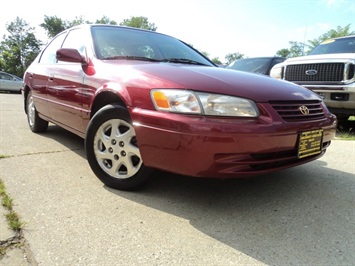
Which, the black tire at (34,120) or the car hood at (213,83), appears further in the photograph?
the black tire at (34,120)

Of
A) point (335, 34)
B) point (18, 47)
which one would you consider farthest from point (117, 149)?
point (18, 47)

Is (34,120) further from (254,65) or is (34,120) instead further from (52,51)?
(254,65)

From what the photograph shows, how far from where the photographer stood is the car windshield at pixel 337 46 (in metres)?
5.95

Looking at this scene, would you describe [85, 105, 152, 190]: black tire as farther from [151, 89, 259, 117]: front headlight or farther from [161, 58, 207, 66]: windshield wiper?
[161, 58, 207, 66]: windshield wiper

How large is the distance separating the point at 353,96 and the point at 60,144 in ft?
14.3

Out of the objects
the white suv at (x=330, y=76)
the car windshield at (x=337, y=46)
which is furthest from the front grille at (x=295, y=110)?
the car windshield at (x=337, y=46)

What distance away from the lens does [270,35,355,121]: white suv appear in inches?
191

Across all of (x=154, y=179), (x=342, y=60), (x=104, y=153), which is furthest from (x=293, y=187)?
(x=342, y=60)

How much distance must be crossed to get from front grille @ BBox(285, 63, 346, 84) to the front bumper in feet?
11.4

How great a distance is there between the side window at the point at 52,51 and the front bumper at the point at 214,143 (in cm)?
243

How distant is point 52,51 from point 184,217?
323 centimetres

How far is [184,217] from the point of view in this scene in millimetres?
2061

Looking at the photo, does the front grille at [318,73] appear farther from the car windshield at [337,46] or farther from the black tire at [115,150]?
the black tire at [115,150]

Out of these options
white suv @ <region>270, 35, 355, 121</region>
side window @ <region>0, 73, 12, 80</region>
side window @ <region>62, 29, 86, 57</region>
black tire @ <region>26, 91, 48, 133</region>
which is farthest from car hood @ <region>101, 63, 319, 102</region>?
side window @ <region>0, 73, 12, 80</region>
